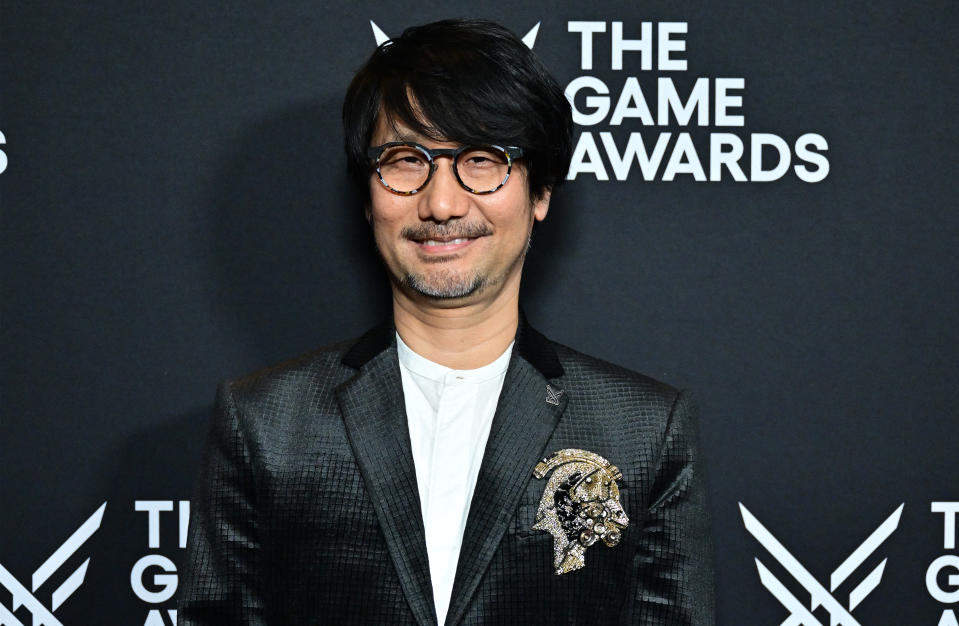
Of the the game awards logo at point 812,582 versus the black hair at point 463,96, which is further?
the the game awards logo at point 812,582

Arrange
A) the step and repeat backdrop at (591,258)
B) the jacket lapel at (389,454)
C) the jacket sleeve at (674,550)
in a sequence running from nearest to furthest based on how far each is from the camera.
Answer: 1. the jacket lapel at (389,454)
2. the jacket sleeve at (674,550)
3. the step and repeat backdrop at (591,258)

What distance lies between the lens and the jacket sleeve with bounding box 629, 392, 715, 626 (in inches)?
53.3

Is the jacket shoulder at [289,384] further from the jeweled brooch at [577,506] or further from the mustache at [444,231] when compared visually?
the jeweled brooch at [577,506]

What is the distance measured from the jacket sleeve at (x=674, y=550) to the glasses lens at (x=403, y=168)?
509 mm

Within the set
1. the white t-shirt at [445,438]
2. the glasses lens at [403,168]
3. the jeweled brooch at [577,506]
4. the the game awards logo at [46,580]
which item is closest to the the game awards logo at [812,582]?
the jeweled brooch at [577,506]

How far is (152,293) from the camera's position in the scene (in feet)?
5.83

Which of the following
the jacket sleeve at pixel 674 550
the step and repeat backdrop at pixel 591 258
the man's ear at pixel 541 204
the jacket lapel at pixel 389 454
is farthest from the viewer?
the step and repeat backdrop at pixel 591 258

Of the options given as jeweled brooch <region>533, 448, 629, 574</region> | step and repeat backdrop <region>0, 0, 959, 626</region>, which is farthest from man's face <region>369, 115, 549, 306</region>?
step and repeat backdrop <region>0, 0, 959, 626</region>

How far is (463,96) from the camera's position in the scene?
1340mm

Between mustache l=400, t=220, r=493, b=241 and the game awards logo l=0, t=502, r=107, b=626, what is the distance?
0.89 metres

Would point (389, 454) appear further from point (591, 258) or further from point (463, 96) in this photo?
point (591, 258)

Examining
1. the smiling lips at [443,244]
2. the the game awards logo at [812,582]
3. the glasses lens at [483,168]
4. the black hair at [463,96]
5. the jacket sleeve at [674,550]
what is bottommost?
the the game awards logo at [812,582]

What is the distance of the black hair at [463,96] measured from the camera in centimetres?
134

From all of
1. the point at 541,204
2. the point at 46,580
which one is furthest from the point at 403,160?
the point at 46,580
